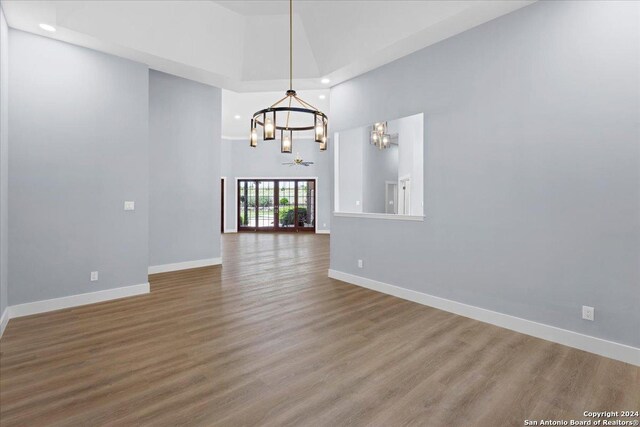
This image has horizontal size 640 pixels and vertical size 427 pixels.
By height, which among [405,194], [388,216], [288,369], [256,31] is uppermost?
[256,31]

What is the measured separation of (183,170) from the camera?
5984mm

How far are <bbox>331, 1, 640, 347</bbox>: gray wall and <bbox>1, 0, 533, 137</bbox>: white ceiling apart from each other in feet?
1.50

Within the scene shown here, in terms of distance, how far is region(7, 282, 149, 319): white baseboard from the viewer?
3.53 metres

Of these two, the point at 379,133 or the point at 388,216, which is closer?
the point at 388,216

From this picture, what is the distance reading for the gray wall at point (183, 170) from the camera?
5.63 metres

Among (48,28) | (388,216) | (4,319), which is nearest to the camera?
(4,319)

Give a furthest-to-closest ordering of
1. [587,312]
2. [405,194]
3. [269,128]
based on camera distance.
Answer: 1. [405,194]
2. [269,128]
3. [587,312]

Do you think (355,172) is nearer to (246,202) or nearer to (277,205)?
(277,205)

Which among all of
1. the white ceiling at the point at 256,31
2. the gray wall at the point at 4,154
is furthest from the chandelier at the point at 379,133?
the gray wall at the point at 4,154

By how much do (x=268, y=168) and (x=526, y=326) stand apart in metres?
10.8

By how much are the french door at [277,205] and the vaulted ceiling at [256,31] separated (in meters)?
7.76

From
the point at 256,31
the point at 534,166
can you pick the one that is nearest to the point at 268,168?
the point at 256,31

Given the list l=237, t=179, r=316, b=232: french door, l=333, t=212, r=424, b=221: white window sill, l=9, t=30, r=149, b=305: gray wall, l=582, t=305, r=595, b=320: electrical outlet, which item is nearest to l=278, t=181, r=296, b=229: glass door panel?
l=237, t=179, r=316, b=232: french door

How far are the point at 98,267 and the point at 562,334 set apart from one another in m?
5.19
